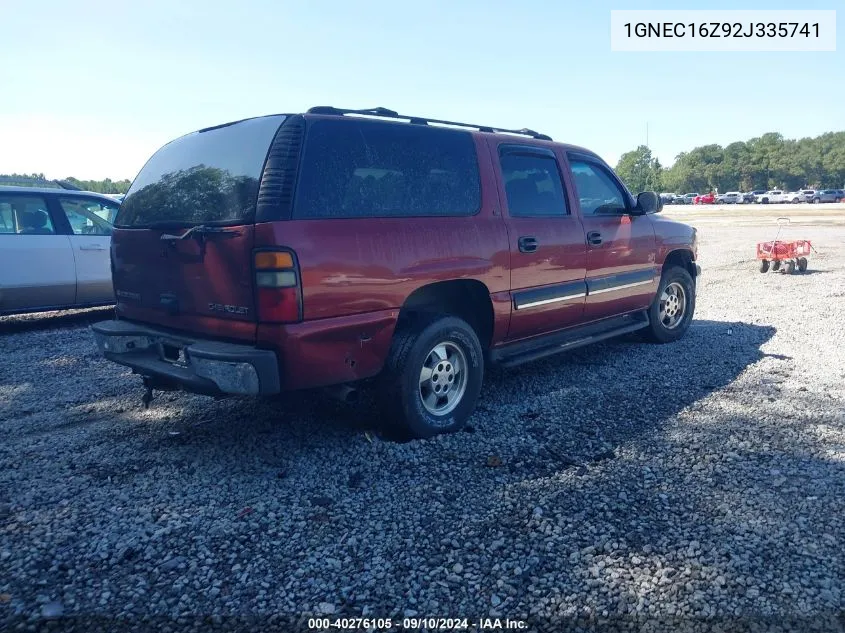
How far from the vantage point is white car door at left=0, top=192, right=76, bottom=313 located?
282 inches

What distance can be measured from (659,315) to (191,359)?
15.7ft

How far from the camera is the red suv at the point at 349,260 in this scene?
10.8 feet

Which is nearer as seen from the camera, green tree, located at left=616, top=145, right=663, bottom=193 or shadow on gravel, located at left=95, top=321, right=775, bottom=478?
shadow on gravel, located at left=95, top=321, right=775, bottom=478

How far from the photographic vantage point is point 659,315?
647cm

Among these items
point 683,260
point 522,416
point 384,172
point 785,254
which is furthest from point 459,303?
point 785,254

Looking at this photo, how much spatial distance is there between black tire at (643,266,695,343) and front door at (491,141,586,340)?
1547 mm

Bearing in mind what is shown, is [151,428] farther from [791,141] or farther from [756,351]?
[791,141]

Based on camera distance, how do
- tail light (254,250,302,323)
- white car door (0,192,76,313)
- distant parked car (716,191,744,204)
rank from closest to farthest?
tail light (254,250,302,323) → white car door (0,192,76,313) → distant parked car (716,191,744,204)

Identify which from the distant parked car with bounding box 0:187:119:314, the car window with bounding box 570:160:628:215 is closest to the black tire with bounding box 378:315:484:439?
the car window with bounding box 570:160:628:215

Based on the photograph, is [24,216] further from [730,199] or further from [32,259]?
[730,199]

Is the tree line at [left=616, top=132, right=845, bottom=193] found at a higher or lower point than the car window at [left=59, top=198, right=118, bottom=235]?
higher

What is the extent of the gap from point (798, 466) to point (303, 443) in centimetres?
288

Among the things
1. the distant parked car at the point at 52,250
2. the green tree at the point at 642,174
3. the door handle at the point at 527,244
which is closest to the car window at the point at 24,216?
the distant parked car at the point at 52,250

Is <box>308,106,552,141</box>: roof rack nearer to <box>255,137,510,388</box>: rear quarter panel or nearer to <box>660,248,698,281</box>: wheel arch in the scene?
<box>255,137,510,388</box>: rear quarter panel
